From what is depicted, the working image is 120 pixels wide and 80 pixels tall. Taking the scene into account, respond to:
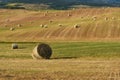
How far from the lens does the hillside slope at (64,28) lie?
77125mm

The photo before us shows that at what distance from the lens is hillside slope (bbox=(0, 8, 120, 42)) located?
3036 inches

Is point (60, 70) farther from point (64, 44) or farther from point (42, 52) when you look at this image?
point (64, 44)

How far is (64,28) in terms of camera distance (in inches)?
3312

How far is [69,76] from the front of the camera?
30.6 m

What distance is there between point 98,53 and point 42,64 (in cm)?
1127

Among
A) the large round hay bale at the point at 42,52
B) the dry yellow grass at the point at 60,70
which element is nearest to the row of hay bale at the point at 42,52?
the large round hay bale at the point at 42,52

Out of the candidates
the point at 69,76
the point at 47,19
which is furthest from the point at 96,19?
the point at 69,76

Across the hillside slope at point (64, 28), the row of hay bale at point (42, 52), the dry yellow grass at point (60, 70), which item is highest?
the dry yellow grass at point (60, 70)

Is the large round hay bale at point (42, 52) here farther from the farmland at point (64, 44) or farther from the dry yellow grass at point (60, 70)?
the dry yellow grass at point (60, 70)

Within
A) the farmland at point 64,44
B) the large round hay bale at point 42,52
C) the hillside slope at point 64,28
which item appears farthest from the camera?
the hillside slope at point 64,28

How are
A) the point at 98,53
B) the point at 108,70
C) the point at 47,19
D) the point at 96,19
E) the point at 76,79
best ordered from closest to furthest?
the point at 76,79 < the point at 108,70 < the point at 98,53 < the point at 96,19 < the point at 47,19

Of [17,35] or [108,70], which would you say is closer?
[108,70]

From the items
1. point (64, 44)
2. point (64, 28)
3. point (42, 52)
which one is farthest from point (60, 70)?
point (64, 28)

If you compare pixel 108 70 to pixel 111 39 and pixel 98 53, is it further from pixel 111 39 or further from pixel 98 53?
pixel 111 39
